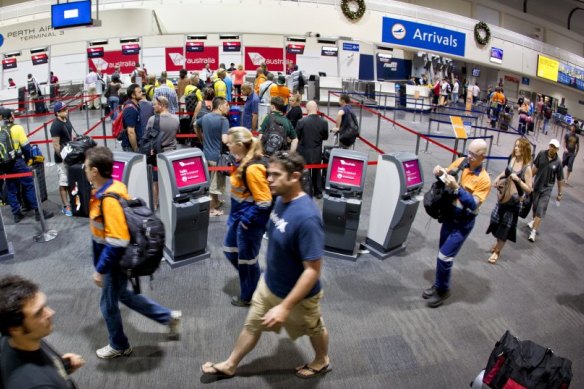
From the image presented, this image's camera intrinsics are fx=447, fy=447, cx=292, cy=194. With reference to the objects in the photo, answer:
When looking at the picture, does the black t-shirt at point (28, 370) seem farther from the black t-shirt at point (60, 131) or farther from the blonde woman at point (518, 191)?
the black t-shirt at point (60, 131)

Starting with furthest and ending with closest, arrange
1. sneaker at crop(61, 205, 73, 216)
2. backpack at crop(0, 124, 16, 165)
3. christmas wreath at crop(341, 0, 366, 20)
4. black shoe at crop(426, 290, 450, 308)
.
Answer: christmas wreath at crop(341, 0, 366, 20) < sneaker at crop(61, 205, 73, 216) < backpack at crop(0, 124, 16, 165) < black shoe at crop(426, 290, 450, 308)

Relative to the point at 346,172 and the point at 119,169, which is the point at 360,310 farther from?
the point at 119,169

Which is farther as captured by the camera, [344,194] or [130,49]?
[130,49]

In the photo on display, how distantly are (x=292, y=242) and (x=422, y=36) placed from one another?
20680 millimetres

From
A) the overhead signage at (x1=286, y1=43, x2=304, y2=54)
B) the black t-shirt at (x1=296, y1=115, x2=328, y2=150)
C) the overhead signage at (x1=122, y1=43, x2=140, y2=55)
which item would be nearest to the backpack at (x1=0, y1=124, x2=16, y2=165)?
the black t-shirt at (x1=296, y1=115, x2=328, y2=150)

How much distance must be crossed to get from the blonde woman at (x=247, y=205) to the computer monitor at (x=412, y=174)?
6.16 ft

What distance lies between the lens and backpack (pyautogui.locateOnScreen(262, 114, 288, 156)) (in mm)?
5566

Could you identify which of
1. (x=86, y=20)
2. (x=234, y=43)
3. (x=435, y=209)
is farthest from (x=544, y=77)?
(x=435, y=209)

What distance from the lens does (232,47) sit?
18.2 metres

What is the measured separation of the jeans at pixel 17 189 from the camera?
5.88 metres

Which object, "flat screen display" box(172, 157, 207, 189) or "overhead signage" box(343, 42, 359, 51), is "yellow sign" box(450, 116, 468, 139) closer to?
"flat screen display" box(172, 157, 207, 189)

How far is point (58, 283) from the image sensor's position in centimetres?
450

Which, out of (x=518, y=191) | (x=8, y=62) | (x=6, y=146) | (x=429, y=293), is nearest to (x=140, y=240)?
(x=429, y=293)

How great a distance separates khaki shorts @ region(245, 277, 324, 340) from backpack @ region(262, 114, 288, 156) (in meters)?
2.79
